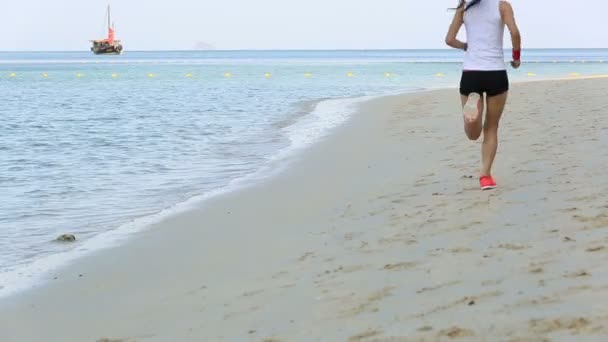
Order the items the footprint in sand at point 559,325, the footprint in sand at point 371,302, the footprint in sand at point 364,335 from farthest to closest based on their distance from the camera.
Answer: the footprint in sand at point 371,302, the footprint in sand at point 364,335, the footprint in sand at point 559,325

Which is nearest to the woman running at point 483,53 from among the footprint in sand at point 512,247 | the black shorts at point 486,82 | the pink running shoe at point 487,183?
the black shorts at point 486,82

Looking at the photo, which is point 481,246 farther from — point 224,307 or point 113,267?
point 113,267

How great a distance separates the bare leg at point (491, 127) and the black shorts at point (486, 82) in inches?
3.0

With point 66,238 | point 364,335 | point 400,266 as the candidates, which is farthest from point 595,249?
point 66,238

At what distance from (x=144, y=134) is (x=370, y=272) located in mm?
12556

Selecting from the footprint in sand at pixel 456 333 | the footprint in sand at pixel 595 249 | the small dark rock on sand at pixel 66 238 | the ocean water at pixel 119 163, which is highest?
the footprint in sand at pixel 595 249

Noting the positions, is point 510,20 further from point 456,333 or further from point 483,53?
point 456,333

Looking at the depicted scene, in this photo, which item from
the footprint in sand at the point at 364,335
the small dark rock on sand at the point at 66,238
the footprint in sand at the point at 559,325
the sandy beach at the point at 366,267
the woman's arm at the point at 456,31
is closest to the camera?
the footprint in sand at the point at 559,325

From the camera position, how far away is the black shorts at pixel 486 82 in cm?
646

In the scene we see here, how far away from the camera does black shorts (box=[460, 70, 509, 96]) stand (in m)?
6.46

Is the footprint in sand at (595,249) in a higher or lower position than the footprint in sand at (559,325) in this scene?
lower

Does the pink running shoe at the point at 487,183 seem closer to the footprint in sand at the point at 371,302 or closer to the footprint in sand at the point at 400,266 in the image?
the footprint in sand at the point at 400,266

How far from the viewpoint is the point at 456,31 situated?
665cm

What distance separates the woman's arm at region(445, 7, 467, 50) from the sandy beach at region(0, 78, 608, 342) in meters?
1.14
